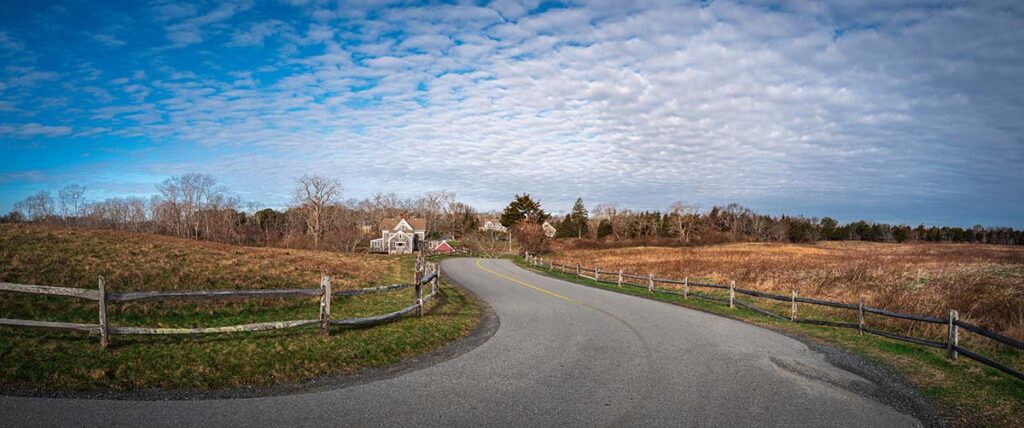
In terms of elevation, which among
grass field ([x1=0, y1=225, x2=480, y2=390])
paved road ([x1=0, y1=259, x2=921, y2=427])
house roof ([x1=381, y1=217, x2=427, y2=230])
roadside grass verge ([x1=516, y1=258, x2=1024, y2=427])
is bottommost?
roadside grass verge ([x1=516, y1=258, x2=1024, y2=427])

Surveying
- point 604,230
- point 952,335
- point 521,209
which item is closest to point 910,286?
point 952,335

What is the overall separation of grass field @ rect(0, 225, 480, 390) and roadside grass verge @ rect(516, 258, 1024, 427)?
29.7 ft

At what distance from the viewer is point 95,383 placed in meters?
6.98

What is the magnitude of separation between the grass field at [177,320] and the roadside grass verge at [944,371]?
9062mm

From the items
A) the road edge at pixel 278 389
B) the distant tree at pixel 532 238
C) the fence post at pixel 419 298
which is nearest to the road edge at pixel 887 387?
the road edge at pixel 278 389

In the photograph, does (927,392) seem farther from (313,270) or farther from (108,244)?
(108,244)

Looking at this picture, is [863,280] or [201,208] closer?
[863,280]

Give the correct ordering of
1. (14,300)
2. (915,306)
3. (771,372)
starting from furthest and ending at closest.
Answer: (915,306) → (14,300) → (771,372)

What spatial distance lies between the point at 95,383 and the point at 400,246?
79.3m

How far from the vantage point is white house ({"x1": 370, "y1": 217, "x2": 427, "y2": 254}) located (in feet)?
278

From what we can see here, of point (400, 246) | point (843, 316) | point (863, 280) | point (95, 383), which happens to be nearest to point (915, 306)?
point (843, 316)

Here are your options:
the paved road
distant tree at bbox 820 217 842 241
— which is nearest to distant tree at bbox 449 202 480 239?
distant tree at bbox 820 217 842 241

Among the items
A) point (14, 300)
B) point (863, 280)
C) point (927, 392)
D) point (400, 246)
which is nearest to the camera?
point (927, 392)

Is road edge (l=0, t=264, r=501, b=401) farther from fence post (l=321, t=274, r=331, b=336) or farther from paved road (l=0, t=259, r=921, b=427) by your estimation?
fence post (l=321, t=274, r=331, b=336)
